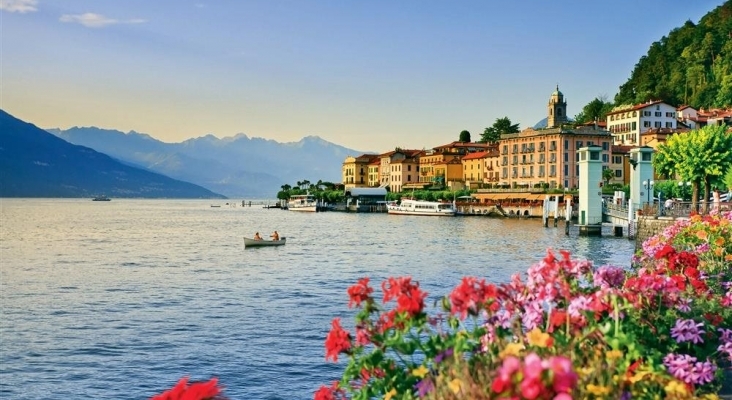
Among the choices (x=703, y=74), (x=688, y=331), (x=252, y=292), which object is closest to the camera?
(x=688, y=331)

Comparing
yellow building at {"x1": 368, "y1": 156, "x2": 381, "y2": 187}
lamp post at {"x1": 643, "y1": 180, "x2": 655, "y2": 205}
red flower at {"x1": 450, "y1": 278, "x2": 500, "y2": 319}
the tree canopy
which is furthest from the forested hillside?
red flower at {"x1": 450, "y1": 278, "x2": 500, "y2": 319}

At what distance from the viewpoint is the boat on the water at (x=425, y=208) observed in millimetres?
124250

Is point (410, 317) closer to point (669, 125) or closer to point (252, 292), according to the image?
point (252, 292)

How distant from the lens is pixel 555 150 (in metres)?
119

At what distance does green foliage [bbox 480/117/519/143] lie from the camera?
555ft

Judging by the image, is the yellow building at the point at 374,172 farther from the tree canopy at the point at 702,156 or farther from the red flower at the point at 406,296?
the red flower at the point at 406,296

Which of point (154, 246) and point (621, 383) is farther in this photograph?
point (154, 246)

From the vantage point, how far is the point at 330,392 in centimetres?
661

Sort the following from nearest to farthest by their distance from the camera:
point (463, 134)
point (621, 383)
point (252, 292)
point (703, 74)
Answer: point (621, 383), point (252, 292), point (703, 74), point (463, 134)

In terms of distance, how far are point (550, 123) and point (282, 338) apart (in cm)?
14005

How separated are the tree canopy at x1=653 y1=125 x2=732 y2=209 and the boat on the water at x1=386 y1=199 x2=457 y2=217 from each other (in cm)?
6472

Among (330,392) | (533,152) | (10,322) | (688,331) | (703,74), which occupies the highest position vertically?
(703,74)

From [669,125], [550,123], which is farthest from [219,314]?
[550,123]

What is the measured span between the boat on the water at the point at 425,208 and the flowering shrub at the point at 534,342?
116351mm
